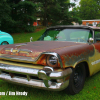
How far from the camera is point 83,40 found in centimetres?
346

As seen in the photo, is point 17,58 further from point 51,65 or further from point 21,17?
point 21,17

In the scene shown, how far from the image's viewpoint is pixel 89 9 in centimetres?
6331

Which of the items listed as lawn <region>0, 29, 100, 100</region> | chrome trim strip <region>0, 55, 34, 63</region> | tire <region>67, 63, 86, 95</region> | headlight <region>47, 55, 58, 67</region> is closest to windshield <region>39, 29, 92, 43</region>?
tire <region>67, 63, 86, 95</region>

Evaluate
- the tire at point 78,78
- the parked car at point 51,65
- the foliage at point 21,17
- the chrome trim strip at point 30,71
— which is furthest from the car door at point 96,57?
the foliage at point 21,17

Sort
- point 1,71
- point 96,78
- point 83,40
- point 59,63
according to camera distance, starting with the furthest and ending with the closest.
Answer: point 96,78 < point 83,40 < point 1,71 < point 59,63

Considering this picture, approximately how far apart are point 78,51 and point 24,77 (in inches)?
47.6

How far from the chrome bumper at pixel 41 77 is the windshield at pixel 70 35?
1.35 m

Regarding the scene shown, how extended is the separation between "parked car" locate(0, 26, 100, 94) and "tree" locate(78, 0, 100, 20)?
212ft

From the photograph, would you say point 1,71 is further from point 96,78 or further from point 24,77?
point 96,78

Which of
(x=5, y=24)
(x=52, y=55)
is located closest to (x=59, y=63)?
(x=52, y=55)

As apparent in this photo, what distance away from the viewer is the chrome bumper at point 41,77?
88.1 inches

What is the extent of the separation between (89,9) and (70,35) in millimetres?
65170

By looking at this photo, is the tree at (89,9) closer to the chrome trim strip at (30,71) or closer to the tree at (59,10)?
the tree at (59,10)

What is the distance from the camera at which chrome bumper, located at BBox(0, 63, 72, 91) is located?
2.24 m
